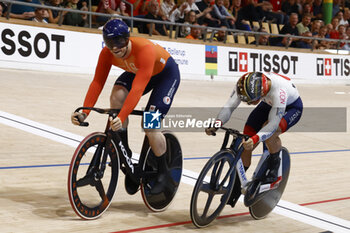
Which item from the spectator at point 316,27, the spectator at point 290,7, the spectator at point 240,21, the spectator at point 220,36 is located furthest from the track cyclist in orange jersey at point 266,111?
the spectator at point 290,7

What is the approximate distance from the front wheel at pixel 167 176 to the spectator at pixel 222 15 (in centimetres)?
942

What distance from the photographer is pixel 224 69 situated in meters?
12.3

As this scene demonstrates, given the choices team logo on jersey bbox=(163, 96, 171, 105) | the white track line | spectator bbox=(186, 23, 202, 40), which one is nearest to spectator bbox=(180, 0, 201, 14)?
spectator bbox=(186, 23, 202, 40)

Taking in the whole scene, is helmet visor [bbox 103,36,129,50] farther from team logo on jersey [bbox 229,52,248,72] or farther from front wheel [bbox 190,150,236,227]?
team logo on jersey [bbox 229,52,248,72]

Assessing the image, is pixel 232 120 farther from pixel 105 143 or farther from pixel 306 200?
pixel 105 143

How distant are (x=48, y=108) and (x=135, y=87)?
3948 millimetres

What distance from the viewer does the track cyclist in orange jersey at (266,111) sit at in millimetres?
3467

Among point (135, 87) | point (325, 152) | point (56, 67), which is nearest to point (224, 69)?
point (56, 67)

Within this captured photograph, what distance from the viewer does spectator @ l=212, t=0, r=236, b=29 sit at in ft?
42.1

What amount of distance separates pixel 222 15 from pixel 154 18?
7.83ft

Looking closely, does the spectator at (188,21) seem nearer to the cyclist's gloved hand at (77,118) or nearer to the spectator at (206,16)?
the spectator at (206,16)

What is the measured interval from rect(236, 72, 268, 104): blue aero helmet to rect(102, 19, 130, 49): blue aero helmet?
0.80 meters

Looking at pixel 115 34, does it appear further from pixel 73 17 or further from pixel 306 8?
pixel 306 8

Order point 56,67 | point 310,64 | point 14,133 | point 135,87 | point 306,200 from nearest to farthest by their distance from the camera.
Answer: point 135,87 → point 306,200 → point 14,133 → point 56,67 → point 310,64
